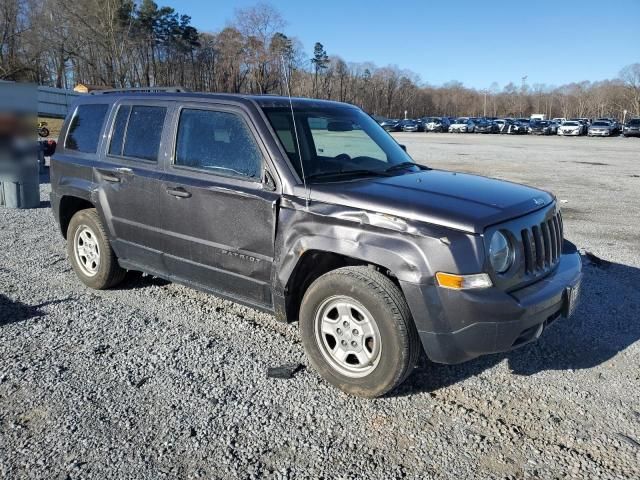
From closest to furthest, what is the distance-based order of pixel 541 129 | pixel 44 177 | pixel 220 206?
pixel 220 206 → pixel 44 177 → pixel 541 129

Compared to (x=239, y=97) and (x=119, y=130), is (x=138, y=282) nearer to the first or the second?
(x=119, y=130)

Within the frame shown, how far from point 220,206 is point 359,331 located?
141 centimetres

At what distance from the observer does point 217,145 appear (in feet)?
13.5

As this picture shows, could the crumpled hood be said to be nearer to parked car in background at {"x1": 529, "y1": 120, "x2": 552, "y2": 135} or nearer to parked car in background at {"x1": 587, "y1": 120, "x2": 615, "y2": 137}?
parked car in background at {"x1": 587, "y1": 120, "x2": 615, "y2": 137}

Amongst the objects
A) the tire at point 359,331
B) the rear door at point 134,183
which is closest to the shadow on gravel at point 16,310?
the rear door at point 134,183

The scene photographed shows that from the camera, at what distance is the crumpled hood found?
10.3 ft

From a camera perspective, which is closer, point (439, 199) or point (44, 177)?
point (439, 199)

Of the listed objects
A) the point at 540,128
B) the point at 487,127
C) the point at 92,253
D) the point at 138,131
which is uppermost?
the point at 487,127

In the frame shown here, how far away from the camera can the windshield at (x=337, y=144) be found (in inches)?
154

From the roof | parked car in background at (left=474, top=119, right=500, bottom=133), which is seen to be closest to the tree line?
the roof

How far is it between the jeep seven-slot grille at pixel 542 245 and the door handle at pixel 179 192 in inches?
97.2

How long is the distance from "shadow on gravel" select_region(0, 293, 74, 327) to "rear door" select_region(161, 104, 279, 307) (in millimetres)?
1354

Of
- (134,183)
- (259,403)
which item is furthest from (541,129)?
(259,403)

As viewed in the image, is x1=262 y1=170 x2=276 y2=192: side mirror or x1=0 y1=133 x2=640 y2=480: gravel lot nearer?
x1=0 y1=133 x2=640 y2=480: gravel lot
